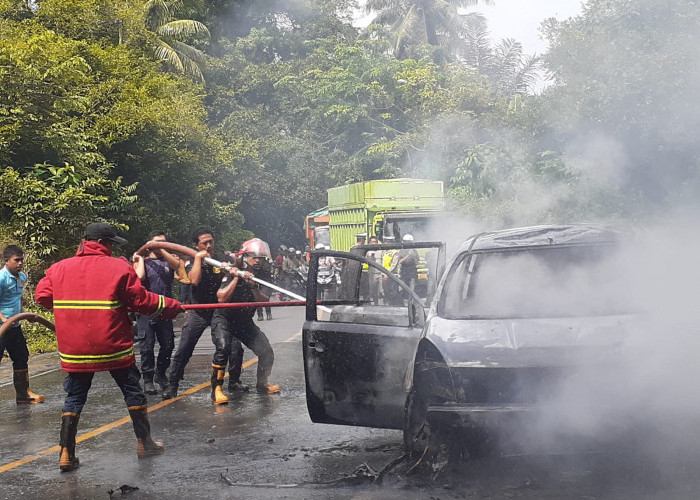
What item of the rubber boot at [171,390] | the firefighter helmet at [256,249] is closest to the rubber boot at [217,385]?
the rubber boot at [171,390]

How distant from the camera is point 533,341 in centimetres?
596

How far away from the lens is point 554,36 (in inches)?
712

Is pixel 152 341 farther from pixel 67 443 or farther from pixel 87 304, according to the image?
pixel 87 304

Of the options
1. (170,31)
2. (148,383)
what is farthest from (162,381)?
(170,31)

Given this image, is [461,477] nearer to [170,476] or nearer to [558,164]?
[170,476]

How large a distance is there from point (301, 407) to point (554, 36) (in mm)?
10891

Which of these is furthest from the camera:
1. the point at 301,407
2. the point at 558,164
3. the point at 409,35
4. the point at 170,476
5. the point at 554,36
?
the point at 409,35

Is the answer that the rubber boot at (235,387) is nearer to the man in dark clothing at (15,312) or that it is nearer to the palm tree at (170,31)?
the man in dark clothing at (15,312)

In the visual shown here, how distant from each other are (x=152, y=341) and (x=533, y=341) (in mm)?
6207

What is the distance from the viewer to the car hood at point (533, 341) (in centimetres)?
588

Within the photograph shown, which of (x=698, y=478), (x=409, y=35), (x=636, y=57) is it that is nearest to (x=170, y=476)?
(x=698, y=478)

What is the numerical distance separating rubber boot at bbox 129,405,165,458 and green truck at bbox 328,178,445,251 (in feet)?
48.3

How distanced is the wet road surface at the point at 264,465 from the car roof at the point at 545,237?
1634 millimetres

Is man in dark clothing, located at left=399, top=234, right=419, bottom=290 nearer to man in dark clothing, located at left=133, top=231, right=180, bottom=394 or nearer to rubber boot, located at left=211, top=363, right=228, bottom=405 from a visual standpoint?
man in dark clothing, located at left=133, top=231, right=180, bottom=394
